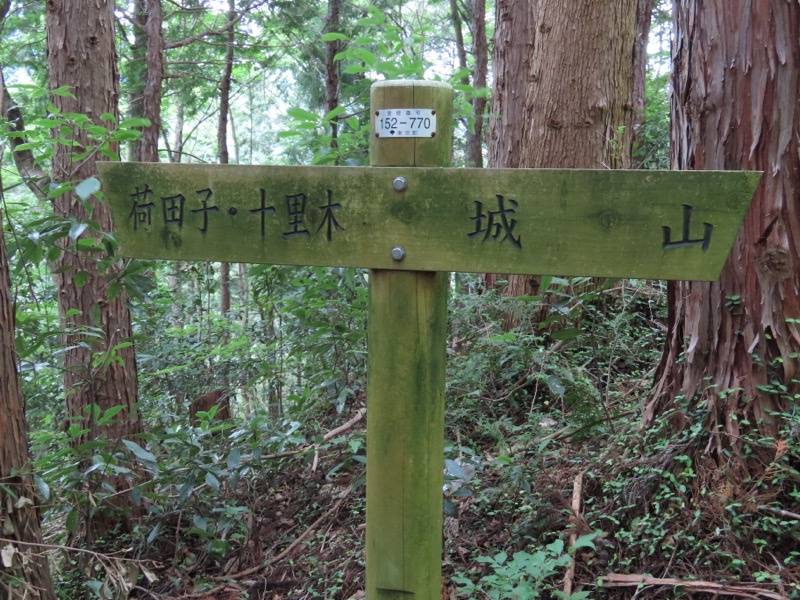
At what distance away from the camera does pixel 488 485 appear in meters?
3.61

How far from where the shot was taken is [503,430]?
4.23 metres

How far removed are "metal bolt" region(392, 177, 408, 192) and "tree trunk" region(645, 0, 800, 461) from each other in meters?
1.75

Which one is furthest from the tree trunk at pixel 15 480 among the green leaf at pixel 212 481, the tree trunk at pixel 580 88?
the tree trunk at pixel 580 88

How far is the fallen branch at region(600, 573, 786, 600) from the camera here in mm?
2395

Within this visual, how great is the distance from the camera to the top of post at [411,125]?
1.91 m

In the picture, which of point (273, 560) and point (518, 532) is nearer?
point (518, 532)

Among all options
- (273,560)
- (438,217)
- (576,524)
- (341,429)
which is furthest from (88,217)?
(576,524)

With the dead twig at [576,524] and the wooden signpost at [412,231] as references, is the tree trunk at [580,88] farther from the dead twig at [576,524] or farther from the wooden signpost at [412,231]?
the wooden signpost at [412,231]

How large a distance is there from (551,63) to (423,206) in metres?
3.95

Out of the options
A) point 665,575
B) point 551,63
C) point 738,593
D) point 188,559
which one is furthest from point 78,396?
point 551,63

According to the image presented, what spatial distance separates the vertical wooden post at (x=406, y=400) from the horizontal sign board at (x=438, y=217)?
4.6 inches

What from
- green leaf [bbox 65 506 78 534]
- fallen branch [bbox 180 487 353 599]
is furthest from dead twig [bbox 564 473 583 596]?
green leaf [bbox 65 506 78 534]

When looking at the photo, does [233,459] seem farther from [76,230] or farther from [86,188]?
[86,188]

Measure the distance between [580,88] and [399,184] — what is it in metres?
3.87
